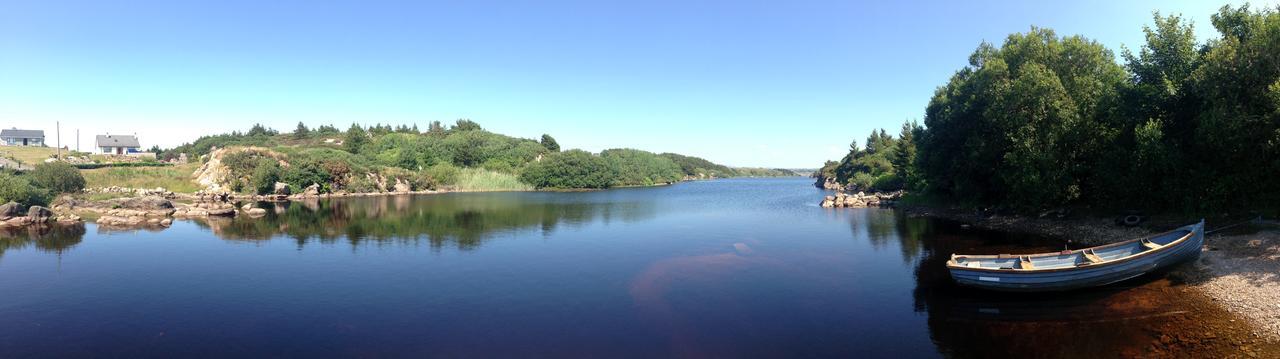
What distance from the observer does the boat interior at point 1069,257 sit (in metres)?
23.1

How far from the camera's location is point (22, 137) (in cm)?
12000

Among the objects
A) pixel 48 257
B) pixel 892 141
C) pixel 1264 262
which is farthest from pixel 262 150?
pixel 892 141

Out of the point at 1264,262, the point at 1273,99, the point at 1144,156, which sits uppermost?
the point at 1273,99

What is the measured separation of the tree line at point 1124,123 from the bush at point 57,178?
Result: 96.5m

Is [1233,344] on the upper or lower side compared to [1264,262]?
lower

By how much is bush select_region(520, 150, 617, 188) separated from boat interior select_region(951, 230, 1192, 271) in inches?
4188

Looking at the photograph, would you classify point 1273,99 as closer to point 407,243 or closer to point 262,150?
point 407,243

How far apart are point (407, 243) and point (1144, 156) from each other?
151 ft

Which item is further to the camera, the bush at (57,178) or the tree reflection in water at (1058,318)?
the bush at (57,178)

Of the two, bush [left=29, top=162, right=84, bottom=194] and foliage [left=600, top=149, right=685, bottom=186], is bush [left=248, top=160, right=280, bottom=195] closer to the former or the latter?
bush [left=29, top=162, right=84, bottom=194]

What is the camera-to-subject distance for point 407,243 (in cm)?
4072

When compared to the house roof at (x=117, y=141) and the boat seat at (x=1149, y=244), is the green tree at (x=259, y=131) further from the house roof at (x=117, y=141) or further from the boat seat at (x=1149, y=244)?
the boat seat at (x=1149, y=244)

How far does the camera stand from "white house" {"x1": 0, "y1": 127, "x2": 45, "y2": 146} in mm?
119438

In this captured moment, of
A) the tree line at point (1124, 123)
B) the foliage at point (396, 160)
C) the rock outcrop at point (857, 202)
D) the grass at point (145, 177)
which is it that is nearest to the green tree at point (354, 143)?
the foliage at point (396, 160)
